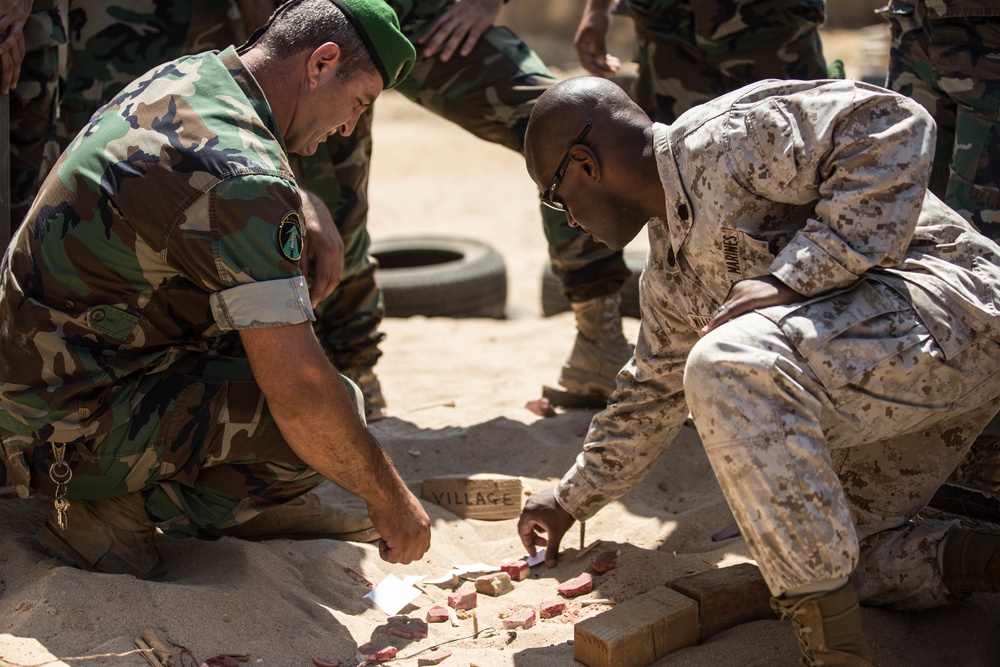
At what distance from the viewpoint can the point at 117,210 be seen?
2.48m

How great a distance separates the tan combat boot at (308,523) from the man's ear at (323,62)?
4.02 ft

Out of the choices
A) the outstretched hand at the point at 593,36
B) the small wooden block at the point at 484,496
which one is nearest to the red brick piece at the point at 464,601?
the small wooden block at the point at 484,496

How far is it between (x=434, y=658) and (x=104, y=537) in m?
0.93

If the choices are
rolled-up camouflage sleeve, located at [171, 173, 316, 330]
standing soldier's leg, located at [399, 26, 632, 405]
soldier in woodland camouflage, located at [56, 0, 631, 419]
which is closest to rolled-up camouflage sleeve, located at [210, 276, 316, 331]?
rolled-up camouflage sleeve, located at [171, 173, 316, 330]

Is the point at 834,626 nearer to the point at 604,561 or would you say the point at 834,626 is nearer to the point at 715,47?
the point at 604,561

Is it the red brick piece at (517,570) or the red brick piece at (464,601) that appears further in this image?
the red brick piece at (517,570)

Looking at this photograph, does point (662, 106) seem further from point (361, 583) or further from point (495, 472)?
point (361, 583)

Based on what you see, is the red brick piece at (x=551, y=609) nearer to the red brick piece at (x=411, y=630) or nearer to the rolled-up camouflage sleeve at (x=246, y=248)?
the red brick piece at (x=411, y=630)

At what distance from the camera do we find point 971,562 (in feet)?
7.97

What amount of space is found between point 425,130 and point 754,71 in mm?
11227

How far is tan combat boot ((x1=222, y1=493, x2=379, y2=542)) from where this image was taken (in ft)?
10.2

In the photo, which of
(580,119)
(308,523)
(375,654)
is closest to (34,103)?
(308,523)

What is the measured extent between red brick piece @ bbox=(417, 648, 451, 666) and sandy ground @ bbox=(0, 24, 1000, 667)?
0.04 meters

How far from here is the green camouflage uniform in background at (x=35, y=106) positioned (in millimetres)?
3399
